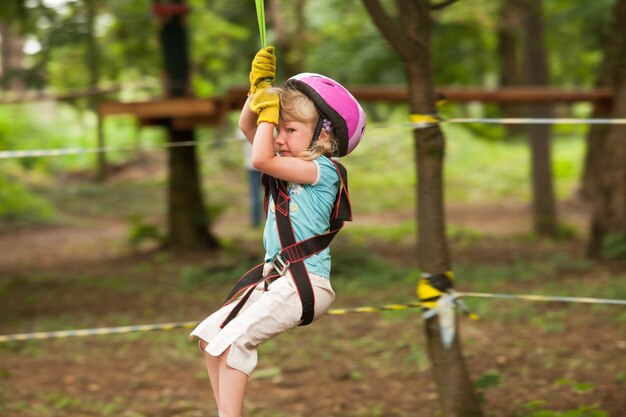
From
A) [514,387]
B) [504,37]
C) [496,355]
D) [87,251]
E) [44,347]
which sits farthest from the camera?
[504,37]

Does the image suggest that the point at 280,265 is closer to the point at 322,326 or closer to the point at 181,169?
the point at 322,326

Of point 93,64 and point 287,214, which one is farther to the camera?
point 93,64

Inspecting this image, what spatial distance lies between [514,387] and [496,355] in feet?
2.40

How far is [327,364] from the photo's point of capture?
6.05m

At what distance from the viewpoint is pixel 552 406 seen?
4.74 m

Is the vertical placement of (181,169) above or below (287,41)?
below

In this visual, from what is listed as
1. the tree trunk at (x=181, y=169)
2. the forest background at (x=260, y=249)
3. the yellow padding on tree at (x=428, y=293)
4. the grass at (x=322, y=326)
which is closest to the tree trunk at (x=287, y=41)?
the forest background at (x=260, y=249)

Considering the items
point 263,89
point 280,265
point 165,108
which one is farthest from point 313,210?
point 165,108

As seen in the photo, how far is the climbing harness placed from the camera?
3094 millimetres

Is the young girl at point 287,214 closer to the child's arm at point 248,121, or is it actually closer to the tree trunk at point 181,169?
the child's arm at point 248,121

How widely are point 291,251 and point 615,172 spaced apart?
664 cm

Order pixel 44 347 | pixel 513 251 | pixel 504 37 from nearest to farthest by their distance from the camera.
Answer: pixel 44 347 → pixel 513 251 → pixel 504 37

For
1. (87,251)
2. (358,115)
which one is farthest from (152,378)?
(87,251)

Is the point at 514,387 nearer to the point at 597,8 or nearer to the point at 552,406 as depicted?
the point at 552,406
